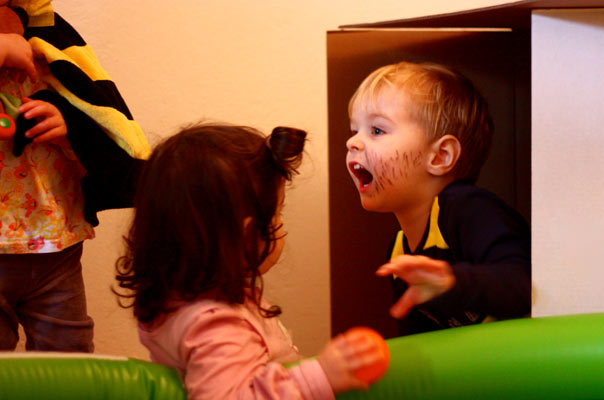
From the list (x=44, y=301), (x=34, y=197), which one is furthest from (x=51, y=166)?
(x=44, y=301)

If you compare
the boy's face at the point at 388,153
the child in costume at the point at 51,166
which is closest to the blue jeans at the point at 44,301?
the child in costume at the point at 51,166

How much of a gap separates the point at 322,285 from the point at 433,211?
1.29ft

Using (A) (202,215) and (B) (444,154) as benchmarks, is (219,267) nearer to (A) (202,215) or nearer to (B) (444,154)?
(A) (202,215)

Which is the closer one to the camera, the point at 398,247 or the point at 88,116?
the point at 88,116

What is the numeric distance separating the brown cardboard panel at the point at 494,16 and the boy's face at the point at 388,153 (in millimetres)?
96

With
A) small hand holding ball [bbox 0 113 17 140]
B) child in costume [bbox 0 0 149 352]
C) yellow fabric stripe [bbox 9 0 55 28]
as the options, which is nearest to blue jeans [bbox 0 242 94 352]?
child in costume [bbox 0 0 149 352]

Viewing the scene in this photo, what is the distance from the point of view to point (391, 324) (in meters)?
1.09

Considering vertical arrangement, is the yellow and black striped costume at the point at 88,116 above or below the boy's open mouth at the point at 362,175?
above

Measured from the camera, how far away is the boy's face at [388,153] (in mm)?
875

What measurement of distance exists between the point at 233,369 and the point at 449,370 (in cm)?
19

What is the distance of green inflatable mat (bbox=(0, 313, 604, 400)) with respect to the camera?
55 cm

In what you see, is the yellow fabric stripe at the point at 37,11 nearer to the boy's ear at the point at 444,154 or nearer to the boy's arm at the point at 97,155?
the boy's arm at the point at 97,155

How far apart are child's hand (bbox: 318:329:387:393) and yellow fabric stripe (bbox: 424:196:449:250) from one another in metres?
0.34

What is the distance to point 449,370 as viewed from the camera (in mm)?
590
